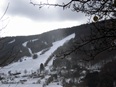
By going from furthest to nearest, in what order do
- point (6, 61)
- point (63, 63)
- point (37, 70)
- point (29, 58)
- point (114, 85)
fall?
point (29, 58) → point (37, 70) → point (63, 63) → point (114, 85) → point (6, 61)

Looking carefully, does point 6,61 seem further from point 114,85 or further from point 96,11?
point 114,85

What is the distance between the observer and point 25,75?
150m

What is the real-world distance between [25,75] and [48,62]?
18636mm

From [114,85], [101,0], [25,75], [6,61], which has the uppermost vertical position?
[101,0]

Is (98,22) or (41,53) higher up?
(98,22)

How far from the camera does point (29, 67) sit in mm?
168750

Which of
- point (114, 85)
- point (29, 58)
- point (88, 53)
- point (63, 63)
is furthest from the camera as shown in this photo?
point (29, 58)

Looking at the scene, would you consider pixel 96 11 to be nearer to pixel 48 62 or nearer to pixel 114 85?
pixel 114 85

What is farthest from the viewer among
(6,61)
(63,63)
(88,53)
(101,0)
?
(63,63)

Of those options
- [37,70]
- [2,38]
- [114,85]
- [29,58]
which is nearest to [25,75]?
[37,70]

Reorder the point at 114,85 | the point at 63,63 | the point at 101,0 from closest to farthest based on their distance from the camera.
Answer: the point at 101,0 < the point at 114,85 < the point at 63,63

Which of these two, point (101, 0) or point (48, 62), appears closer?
point (101, 0)

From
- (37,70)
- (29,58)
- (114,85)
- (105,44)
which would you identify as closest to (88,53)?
(105,44)

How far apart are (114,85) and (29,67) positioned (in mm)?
123451
